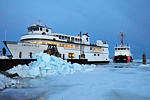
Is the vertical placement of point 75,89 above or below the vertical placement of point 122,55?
below

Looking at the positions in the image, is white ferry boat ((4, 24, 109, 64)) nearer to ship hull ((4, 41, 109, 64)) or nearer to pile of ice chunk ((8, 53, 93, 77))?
ship hull ((4, 41, 109, 64))

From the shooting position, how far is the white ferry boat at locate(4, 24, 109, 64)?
18.5 metres

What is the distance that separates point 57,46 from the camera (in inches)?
913

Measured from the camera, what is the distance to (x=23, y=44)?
60.8 ft

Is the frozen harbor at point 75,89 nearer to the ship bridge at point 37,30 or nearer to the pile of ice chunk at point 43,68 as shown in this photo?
the pile of ice chunk at point 43,68

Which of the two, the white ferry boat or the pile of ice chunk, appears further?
the white ferry boat

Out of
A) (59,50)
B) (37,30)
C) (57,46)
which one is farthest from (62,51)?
(37,30)

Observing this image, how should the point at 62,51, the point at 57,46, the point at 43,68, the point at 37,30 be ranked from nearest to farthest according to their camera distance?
the point at 43,68, the point at 37,30, the point at 57,46, the point at 62,51

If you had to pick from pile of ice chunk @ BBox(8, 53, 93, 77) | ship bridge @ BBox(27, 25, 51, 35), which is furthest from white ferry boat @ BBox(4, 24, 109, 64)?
pile of ice chunk @ BBox(8, 53, 93, 77)

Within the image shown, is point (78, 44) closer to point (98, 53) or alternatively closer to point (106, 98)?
point (98, 53)

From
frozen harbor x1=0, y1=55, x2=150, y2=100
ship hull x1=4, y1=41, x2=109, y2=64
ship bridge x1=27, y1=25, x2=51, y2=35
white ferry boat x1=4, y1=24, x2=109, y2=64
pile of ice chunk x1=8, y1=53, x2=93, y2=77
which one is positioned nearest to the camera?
frozen harbor x1=0, y1=55, x2=150, y2=100

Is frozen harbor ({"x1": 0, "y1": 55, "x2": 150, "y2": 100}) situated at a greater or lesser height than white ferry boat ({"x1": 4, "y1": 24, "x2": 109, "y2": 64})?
lesser

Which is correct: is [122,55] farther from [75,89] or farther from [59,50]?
[75,89]

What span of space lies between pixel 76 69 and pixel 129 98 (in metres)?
9.40
